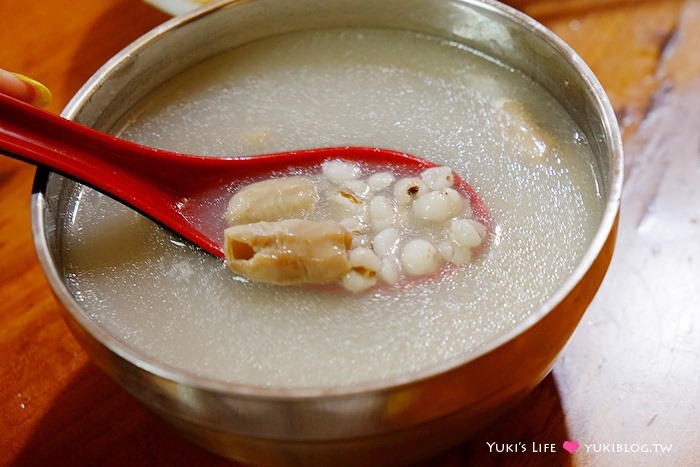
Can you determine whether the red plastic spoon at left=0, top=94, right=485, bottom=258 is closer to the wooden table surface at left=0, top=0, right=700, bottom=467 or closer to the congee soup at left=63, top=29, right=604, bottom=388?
the congee soup at left=63, top=29, right=604, bottom=388

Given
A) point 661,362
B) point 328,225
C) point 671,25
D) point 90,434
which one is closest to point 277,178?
point 328,225

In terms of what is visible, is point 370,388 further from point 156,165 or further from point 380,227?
point 156,165

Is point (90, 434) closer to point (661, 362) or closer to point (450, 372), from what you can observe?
point (450, 372)

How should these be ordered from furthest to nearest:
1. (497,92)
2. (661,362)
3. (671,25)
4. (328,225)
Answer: (671,25) → (497,92) → (661,362) → (328,225)

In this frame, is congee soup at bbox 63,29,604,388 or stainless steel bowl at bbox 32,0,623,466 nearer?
stainless steel bowl at bbox 32,0,623,466

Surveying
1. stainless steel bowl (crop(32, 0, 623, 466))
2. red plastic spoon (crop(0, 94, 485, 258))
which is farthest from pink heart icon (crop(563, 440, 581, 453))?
red plastic spoon (crop(0, 94, 485, 258))

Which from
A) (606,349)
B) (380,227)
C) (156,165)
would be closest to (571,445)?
(606,349)
